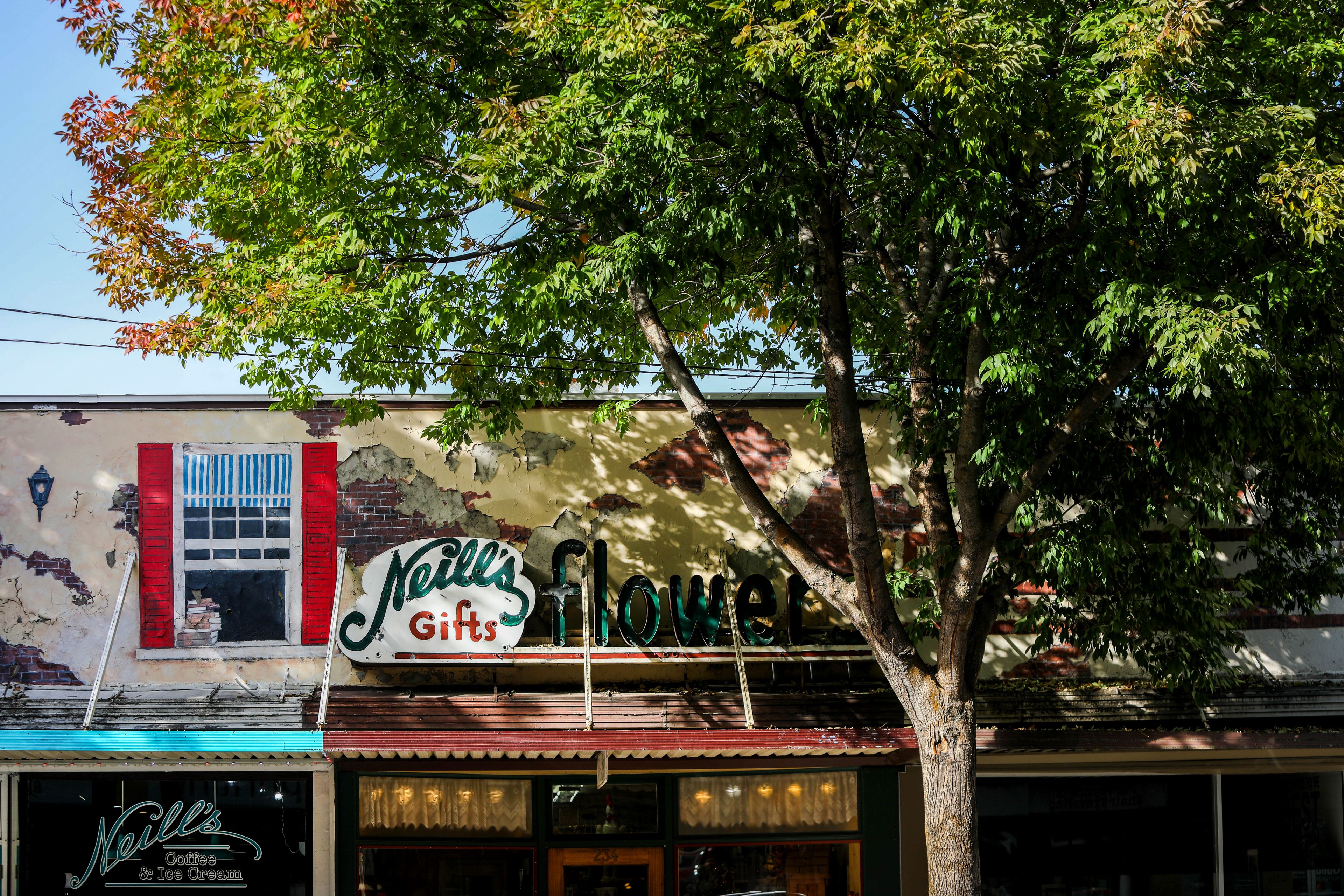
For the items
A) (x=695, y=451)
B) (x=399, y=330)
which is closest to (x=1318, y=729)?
(x=695, y=451)

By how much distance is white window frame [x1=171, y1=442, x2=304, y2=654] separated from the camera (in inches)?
438

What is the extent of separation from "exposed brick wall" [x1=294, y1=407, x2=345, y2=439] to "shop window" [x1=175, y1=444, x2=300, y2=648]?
269 mm

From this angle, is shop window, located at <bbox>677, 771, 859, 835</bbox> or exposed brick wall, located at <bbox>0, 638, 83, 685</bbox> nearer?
exposed brick wall, located at <bbox>0, 638, 83, 685</bbox>

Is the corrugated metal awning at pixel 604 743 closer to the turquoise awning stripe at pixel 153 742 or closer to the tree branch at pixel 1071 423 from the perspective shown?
the turquoise awning stripe at pixel 153 742

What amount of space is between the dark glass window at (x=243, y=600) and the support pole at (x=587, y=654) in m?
3.22

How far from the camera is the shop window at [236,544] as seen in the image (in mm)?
11148

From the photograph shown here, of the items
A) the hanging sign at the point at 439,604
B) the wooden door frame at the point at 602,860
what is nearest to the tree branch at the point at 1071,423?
the hanging sign at the point at 439,604

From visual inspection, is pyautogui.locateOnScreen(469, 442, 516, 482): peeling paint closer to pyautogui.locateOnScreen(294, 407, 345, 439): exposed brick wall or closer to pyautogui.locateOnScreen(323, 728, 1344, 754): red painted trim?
pyautogui.locateOnScreen(294, 407, 345, 439): exposed brick wall

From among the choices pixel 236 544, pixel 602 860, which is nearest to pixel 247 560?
pixel 236 544

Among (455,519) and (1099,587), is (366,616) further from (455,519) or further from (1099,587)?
(1099,587)

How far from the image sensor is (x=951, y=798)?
26.2 feet

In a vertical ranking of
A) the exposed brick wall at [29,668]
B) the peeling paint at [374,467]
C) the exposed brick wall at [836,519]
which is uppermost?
the peeling paint at [374,467]

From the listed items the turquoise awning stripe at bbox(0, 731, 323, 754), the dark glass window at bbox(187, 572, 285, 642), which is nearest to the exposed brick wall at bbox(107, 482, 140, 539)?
the dark glass window at bbox(187, 572, 285, 642)

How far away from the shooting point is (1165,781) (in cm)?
1151
